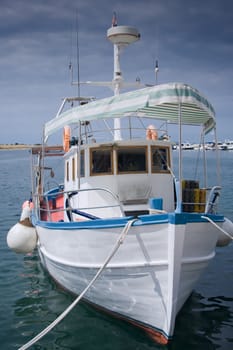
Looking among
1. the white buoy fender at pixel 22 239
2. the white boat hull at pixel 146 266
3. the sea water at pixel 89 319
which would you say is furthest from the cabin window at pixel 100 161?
the sea water at pixel 89 319

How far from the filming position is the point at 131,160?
9.63m

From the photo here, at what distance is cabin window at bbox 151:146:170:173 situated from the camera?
977 cm

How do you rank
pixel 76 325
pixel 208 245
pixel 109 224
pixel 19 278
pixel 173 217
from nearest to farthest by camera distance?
pixel 173 217 → pixel 109 224 → pixel 208 245 → pixel 76 325 → pixel 19 278

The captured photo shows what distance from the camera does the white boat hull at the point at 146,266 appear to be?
714cm

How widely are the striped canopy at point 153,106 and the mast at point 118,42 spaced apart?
4.74ft

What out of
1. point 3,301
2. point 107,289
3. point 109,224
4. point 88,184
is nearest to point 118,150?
point 88,184

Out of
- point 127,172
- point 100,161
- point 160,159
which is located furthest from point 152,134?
point 100,161

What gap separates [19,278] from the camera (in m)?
12.0

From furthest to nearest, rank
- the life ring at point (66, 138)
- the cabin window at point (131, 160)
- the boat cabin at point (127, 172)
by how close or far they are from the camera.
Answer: the life ring at point (66, 138), the cabin window at point (131, 160), the boat cabin at point (127, 172)

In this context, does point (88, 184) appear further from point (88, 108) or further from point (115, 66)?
point (115, 66)

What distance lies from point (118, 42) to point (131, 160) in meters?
3.34

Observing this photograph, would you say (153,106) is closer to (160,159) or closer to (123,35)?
(160,159)

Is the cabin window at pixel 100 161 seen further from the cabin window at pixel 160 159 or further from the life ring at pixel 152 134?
the life ring at pixel 152 134

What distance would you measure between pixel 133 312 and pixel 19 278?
508cm
